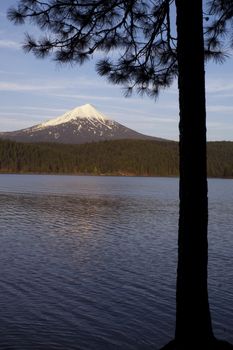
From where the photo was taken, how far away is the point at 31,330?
11.7 m

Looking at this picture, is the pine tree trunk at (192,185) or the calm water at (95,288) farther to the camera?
the calm water at (95,288)

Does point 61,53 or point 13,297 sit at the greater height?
point 61,53

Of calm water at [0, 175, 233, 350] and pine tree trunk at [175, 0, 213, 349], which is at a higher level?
pine tree trunk at [175, 0, 213, 349]

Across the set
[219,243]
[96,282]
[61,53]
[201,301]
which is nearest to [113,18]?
[61,53]

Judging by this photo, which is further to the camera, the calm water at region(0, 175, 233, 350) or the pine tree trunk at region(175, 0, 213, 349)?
the calm water at region(0, 175, 233, 350)

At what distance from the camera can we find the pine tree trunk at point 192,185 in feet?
23.5

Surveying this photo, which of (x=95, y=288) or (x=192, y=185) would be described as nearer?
(x=192, y=185)

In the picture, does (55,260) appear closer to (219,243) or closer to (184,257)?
(219,243)

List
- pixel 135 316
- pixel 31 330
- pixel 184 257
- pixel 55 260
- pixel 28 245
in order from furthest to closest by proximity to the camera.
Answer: pixel 28 245 < pixel 55 260 < pixel 135 316 < pixel 31 330 < pixel 184 257

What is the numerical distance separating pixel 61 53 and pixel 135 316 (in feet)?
23.8

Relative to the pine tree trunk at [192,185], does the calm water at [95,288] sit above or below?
below

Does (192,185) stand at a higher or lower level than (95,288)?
higher

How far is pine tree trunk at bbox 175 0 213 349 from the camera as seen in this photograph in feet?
23.5

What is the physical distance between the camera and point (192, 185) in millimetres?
7137
